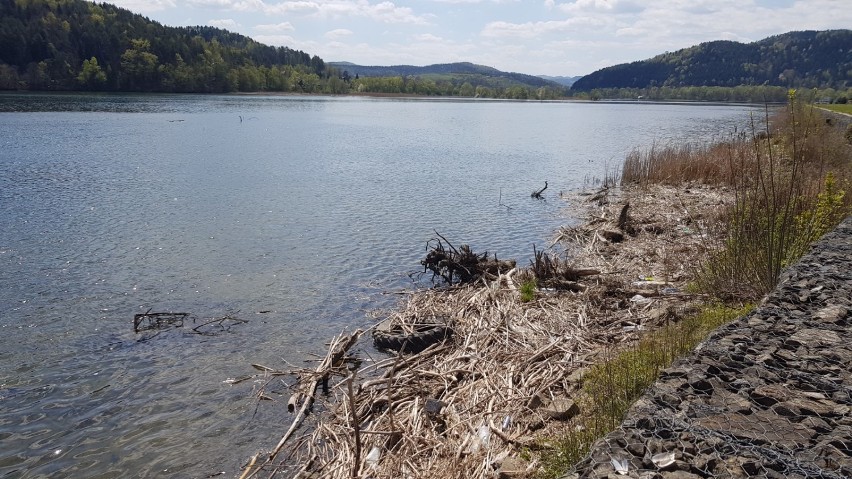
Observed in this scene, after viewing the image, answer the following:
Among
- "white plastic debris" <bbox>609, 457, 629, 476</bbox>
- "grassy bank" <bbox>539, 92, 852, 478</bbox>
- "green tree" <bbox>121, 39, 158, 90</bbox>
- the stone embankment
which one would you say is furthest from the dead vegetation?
"green tree" <bbox>121, 39, 158, 90</bbox>

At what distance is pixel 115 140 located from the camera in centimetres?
4412

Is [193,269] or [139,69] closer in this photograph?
[193,269]

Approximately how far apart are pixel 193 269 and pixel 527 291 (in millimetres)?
8392

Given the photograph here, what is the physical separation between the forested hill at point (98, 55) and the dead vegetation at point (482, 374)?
135801mm

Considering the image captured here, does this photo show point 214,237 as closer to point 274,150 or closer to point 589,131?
point 274,150

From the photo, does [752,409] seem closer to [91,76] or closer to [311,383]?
[311,383]

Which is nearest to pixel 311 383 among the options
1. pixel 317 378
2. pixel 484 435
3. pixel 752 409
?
pixel 317 378

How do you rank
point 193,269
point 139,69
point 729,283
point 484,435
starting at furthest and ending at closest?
1. point 139,69
2. point 193,269
3. point 729,283
4. point 484,435

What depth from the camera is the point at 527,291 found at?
1170 centimetres

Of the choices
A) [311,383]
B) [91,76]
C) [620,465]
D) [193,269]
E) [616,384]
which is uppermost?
[91,76]

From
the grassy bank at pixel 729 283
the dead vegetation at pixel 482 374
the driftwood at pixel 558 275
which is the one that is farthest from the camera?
the driftwood at pixel 558 275

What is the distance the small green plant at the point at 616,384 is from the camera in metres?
5.51

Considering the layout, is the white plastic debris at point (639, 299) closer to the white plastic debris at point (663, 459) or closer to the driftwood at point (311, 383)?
the driftwood at point (311, 383)

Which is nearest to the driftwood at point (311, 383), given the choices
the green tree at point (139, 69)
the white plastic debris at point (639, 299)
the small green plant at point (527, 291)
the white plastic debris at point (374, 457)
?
the white plastic debris at point (374, 457)
